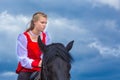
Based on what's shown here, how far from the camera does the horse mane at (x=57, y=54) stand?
952 centimetres

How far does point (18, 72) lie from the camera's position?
36.1 feet

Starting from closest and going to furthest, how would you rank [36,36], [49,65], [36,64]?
[49,65]
[36,64]
[36,36]

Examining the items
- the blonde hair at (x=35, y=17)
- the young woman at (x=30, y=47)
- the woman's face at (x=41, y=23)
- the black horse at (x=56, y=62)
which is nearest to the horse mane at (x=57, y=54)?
the black horse at (x=56, y=62)

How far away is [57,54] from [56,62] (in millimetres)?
234

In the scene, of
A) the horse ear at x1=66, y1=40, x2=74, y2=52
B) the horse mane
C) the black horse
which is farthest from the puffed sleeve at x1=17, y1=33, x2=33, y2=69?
the horse ear at x1=66, y1=40, x2=74, y2=52

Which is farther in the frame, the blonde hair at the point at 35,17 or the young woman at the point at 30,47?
the blonde hair at the point at 35,17

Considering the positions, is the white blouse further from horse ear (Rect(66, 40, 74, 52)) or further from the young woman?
horse ear (Rect(66, 40, 74, 52))

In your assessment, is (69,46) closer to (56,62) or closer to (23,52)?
(56,62)

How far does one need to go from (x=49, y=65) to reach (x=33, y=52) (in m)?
1.24

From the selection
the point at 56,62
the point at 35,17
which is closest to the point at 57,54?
the point at 56,62

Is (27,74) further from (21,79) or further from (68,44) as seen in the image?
(68,44)

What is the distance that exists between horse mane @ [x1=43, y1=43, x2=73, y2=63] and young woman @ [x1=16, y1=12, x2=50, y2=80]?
74cm

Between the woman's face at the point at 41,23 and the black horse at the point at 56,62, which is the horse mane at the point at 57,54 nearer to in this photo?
the black horse at the point at 56,62

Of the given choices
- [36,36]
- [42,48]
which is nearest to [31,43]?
[36,36]
